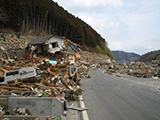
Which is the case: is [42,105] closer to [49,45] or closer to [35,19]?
[49,45]

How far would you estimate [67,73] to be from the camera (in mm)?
11719

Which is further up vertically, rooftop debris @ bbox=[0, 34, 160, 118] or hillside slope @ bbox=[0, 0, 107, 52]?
hillside slope @ bbox=[0, 0, 107, 52]

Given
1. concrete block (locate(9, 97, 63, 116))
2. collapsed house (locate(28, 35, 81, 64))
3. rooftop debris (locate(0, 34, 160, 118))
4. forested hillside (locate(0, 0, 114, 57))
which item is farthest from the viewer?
forested hillside (locate(0, 0, 114, 57))

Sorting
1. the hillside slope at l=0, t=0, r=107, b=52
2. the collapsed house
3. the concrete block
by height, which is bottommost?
the concrete block

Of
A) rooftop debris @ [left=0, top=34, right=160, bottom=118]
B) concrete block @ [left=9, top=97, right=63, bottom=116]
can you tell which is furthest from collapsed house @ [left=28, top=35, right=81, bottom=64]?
concrete block @ [left=9, top=97, right=63, bottom=116]

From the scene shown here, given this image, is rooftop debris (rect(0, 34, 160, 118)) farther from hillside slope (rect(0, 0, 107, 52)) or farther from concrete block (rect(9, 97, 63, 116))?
hillside slope (rect(0, 0, 107, 52))

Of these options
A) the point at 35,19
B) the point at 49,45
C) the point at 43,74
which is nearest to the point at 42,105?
the point at 43,74

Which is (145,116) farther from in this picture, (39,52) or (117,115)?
(39,52)

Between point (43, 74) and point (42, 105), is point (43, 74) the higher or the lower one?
the higher one

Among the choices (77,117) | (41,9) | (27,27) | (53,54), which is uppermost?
(41,9)

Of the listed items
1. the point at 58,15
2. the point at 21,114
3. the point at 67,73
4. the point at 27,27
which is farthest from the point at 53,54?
the point at 58,15

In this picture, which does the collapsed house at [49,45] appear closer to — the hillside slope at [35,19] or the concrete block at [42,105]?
the hillside slope at [35,19]

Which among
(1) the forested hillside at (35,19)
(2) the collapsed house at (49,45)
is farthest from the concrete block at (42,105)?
(1) the forested hillside at (35,19)

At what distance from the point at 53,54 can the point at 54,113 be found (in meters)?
16.7
